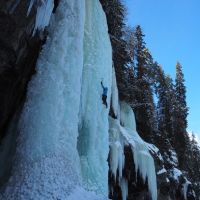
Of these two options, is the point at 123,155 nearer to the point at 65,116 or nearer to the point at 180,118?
the point at 65,116

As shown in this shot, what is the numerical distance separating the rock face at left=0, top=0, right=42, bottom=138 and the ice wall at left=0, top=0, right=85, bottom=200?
36 centimetres

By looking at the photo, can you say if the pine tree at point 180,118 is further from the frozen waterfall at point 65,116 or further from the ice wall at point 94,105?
the frozen waterfall at point 65,116

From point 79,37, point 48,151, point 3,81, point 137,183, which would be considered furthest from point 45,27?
point 137,183

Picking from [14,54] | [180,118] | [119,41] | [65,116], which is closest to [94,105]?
[65,116]

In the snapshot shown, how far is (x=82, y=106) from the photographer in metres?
8.90

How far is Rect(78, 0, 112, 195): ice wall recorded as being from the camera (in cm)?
857

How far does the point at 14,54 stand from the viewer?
7.27 metres

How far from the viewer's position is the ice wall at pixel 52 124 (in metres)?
6.11

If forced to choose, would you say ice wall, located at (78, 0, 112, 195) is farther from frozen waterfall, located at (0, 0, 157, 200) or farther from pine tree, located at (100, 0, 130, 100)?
pine tree, located at (100, 0, 130, 100)

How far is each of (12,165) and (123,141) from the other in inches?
317

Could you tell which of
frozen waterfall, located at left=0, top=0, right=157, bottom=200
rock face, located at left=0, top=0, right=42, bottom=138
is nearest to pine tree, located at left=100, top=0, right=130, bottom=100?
frozen waterfall, located at left=0, top=0, right=157, bottom=200

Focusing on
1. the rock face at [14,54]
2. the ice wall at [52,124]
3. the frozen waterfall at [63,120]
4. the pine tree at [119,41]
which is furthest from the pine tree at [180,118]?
the rock face at [14,54]

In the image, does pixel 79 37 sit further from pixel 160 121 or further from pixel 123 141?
pixel 160 121

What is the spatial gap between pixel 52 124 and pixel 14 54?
1638 mm
